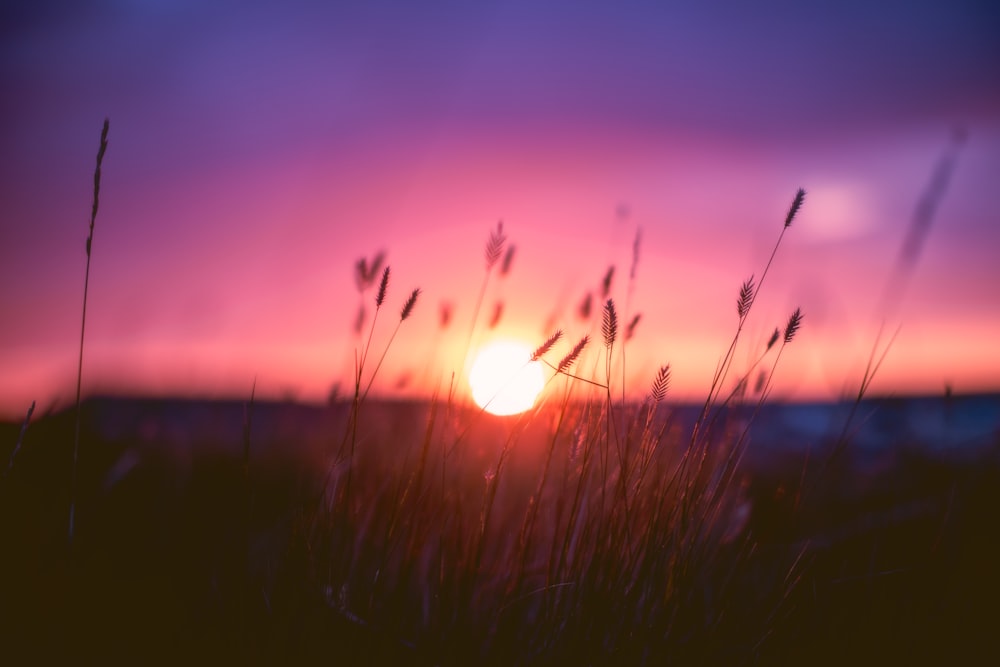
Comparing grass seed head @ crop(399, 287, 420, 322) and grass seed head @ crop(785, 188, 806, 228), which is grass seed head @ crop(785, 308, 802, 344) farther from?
grass seed head @ crop(399, 287, 420, 322)

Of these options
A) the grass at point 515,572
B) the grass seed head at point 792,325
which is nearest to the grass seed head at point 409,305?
the grass at point 515,572

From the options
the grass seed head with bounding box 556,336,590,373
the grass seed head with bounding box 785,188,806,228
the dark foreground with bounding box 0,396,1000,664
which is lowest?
the dark foreground with bounding box 0,396,1000,664

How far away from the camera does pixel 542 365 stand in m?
1.48

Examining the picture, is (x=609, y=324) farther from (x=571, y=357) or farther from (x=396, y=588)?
(x=396, y=588)

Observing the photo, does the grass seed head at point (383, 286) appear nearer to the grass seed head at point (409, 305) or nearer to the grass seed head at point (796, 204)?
the grass seed head at point (409, 305)

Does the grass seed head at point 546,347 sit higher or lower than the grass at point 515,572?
higher

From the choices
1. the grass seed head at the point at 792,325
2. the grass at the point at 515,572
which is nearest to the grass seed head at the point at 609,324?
the grass at the point at 515,572

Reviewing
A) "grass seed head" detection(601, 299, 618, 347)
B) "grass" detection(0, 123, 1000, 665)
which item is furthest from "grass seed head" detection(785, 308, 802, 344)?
"grass seed head" detection(601, 299, 618, 347)

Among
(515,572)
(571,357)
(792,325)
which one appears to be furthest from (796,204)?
(515,572)

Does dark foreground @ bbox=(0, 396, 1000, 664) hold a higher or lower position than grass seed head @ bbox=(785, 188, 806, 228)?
lower

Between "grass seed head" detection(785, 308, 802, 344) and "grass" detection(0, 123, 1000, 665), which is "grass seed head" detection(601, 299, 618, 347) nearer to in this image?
"grass" detection(0, 123, 1000, 665)

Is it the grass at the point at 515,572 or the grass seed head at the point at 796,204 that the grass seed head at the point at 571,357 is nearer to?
the grass at the point at 515,572

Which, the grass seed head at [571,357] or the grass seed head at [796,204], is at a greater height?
the grass seed head at [796,204]

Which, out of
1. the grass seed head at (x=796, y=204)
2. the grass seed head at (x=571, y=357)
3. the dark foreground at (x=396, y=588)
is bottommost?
the dark foreground at (x=396, y=588)
